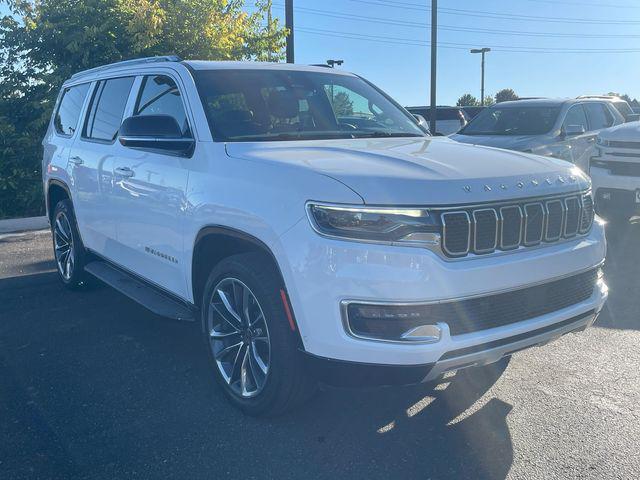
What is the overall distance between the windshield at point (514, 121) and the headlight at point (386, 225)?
8096 millimetres

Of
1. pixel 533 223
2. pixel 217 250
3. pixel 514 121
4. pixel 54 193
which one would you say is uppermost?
pixel 514 121

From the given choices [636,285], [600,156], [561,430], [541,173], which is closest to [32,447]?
[561,430]

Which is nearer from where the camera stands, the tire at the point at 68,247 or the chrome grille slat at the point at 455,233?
the chrome grille slat at the point at 455,233

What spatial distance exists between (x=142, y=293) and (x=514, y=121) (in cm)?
801

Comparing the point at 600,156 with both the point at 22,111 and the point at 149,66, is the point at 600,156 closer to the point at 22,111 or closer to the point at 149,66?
the point at 149,66

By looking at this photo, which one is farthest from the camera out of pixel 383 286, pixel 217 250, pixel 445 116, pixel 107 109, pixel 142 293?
pixel 445 116

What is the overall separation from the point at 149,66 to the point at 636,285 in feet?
15.7

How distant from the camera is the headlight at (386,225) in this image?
2.99m

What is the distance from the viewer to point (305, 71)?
5.02 m

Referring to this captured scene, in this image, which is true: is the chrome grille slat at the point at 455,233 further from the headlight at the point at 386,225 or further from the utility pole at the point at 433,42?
the utility pole at the point at 433,42

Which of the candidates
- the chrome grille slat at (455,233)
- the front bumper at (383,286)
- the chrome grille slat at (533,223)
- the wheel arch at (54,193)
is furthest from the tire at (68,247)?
the chrome grille slat at (533,223)

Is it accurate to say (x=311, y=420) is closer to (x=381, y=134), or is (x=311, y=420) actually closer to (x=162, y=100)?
(x=381, y=134)

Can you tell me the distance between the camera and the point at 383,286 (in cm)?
293

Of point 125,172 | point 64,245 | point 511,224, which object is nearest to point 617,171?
point 511,224
